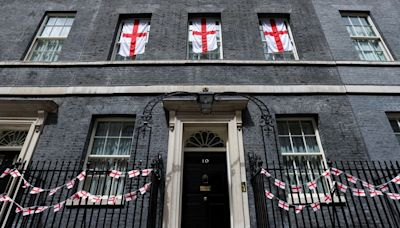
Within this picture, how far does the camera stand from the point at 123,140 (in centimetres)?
666

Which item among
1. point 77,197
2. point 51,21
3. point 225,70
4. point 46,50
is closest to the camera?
point 77,197

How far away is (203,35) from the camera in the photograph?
28.1ft

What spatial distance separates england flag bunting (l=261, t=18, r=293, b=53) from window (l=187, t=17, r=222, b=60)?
169 cm

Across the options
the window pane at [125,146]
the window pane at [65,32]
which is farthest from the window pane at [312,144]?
the window pane at [65,32]

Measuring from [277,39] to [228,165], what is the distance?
16.2 ft

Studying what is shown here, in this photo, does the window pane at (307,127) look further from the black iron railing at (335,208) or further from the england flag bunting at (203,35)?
the england flag bunting at (203,35)

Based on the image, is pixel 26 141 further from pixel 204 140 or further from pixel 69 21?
pixel 69 21

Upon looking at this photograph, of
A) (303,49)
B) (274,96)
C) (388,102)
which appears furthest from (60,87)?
(388,102)

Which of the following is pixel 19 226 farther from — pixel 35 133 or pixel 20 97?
pixel 20 97

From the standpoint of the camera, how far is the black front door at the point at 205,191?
583 cm

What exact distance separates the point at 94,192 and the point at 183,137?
2.58 m

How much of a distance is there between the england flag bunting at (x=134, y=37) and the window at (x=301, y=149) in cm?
521

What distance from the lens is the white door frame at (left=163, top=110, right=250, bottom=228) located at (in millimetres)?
5520

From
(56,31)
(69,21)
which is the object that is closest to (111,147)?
(56,31)
